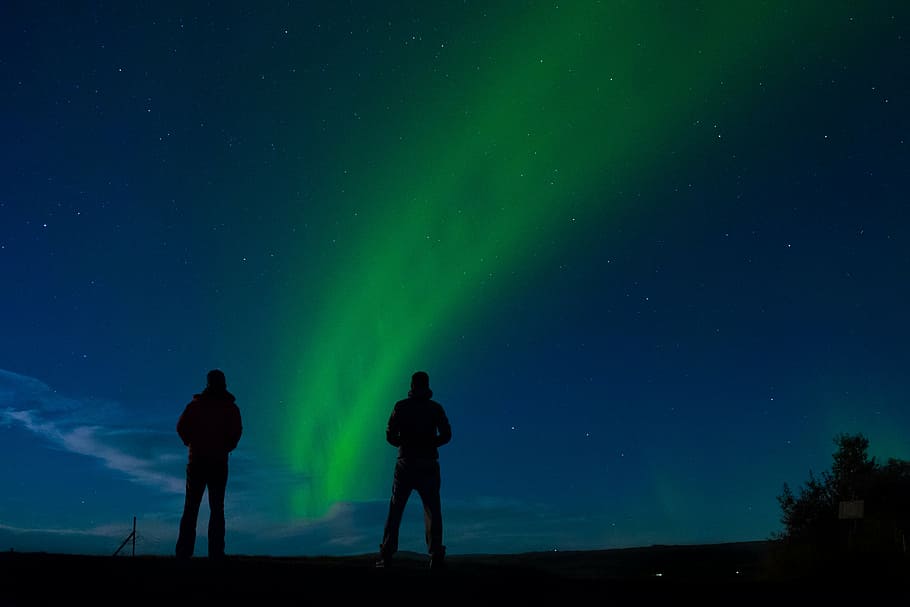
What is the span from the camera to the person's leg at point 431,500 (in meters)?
10.8

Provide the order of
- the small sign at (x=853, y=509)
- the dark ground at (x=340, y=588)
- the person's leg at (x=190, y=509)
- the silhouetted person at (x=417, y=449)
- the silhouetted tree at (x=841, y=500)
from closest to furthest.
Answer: the dark ground at (x=340, y=588) < the person's leg at (x=190, y=509) < the silhouetted person at (x=417, y=449) < the small sign at (x=853, y=509) < the silhouetted tree at (x=841, y=500)

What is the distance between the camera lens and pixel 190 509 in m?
10.7

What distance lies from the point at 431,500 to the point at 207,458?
111 inches

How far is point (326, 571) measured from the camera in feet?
27.2

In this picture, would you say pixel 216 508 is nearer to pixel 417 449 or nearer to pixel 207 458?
pixel 207 458

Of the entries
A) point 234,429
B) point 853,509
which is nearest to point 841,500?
point 853,509

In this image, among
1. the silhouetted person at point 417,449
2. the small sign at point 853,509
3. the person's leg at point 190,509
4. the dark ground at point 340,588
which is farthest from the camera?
the small sign at point 853,509

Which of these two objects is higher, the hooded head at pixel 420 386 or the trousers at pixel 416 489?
the hooded head at pixel 420 386

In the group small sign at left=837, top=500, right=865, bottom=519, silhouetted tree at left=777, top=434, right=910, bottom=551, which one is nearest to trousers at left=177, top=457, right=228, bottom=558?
small sign at left=837, top=500, right=865, bottom=519

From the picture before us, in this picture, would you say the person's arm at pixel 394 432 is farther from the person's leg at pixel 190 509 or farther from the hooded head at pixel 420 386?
the person's leg at pixel 190 509

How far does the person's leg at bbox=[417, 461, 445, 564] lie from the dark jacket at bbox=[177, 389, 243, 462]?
8.00 feet

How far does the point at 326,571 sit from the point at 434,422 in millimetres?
3156

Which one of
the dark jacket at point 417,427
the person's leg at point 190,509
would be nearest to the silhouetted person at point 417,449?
the dark jacket at point 417,427

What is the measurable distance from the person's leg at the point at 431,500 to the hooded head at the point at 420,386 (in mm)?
864
